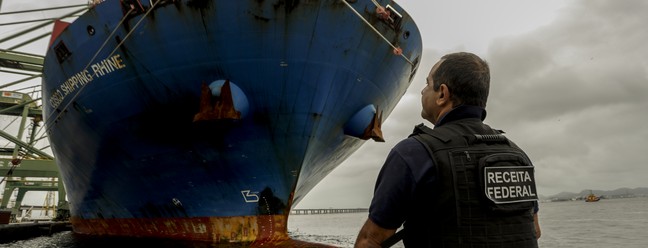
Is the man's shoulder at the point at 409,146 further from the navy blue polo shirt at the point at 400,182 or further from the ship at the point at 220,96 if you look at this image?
the ship at the point at 220,96

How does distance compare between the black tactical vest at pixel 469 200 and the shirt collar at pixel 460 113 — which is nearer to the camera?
the black tactical vest at pixel 469 200

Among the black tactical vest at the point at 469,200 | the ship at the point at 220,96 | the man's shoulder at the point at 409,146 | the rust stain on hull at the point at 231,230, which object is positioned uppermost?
the ship at the point at 220,96

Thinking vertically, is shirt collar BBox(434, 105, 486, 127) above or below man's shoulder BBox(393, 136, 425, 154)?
above

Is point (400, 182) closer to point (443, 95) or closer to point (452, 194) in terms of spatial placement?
point (452, 194)

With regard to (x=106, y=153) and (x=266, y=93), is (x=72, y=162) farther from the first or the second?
(x=266, y=93)

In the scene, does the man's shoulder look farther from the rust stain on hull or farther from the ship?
the rust stain on hull

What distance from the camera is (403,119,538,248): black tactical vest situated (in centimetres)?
166

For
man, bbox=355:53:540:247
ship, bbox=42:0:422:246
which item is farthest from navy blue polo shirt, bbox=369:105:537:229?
ship, bbox=42:0:422:246

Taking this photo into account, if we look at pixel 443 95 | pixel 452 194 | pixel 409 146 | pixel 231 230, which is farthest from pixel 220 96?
pixel 452 194

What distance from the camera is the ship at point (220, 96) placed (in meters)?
7.84

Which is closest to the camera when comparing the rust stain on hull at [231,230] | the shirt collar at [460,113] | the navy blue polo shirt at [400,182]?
the navy blue polo shirt at [400,182]

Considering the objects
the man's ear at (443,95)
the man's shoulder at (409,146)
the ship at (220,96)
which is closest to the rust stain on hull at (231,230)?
the ship at (220,96)

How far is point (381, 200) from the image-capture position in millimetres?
1689

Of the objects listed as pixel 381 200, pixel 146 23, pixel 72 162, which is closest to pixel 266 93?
pixel 146 23
